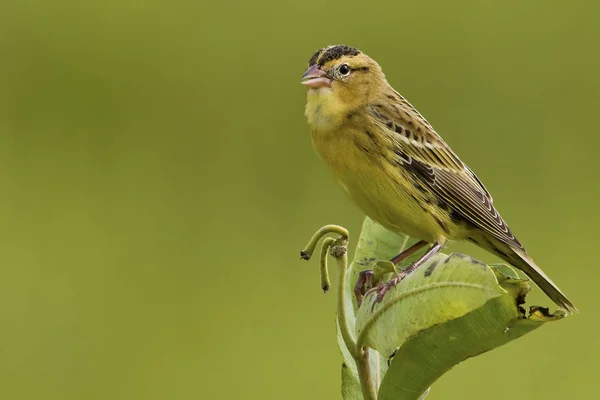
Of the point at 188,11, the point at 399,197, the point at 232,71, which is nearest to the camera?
the point at 399,197

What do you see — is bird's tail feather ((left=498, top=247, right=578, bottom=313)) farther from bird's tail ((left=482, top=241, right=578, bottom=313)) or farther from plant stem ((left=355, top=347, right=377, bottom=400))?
plant stem ((left=355, top=347, right=377, bottom=400))

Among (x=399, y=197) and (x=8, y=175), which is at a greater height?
(x=399, y=197)

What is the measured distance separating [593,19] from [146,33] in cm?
305

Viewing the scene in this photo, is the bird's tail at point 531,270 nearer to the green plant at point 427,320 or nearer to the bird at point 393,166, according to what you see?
the bird at point 393,166

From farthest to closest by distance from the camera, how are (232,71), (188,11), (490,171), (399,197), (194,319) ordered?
(188,11)
(232,71)
(490,171)
(194,319)
(399,197)

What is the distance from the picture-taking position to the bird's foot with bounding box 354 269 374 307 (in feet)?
7.97

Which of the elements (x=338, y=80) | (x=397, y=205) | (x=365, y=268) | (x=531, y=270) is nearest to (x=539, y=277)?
(x=531, y=270)

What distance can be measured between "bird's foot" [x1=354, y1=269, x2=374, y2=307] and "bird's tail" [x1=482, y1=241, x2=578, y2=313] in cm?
90

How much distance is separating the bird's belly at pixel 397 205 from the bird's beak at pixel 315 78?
1.18 ft

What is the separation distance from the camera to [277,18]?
7020mm

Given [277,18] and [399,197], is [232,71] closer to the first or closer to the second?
[277,18]

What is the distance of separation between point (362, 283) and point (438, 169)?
4.04 ft

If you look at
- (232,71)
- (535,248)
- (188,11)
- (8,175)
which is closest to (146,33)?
(188,11)

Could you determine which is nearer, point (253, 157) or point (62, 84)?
point (253, 157)
